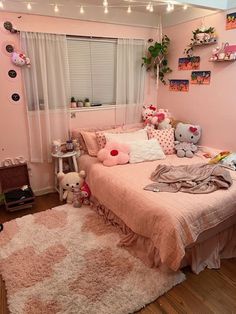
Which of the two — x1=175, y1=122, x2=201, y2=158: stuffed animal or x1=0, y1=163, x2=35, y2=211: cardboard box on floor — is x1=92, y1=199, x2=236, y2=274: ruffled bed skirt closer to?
x1=175, y1=122, x2=201, y2=158: stuffed animal

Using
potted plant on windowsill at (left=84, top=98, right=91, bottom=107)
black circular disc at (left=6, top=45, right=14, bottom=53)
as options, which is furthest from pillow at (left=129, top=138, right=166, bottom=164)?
black circular disc at (left=6, top=45, right=14, bottom=53)

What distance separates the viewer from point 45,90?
2.82 metres

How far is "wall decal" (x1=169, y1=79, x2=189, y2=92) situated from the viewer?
330 centimetres

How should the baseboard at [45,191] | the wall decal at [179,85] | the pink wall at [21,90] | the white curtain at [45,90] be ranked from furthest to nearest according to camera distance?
the wall decal at [179,85], the baseboard at [45,191], the white curtain at [45,90], the pink wall at [21,90]

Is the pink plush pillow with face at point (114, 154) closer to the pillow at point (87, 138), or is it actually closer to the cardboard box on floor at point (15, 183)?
the pillow at point (87, 138)

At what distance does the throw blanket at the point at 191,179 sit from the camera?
2078 millimetres

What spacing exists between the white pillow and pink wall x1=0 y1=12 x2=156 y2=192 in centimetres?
55

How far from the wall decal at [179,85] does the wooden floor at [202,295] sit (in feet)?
7.38

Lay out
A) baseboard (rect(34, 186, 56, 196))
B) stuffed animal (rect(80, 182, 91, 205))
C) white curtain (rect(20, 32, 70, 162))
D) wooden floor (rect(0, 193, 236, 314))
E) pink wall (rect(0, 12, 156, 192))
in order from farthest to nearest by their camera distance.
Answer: baseboard (rect(34, 186, 56, 196))
stuffed animal (rect(80, 182, 91, 205))
white curtain (rect(20, 32, 70, 162))
pink wall (rect(0, 12, 156, 192))
wooden floor (rect(0, 193, 236, 314))

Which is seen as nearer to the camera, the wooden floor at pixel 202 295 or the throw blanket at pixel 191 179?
the wooden floor at pixel 202 295

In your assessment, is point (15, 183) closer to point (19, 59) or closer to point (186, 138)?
point (19, 59)

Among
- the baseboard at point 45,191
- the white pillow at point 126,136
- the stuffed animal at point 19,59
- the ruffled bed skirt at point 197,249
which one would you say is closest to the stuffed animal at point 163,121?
the white pillow at point 126,136

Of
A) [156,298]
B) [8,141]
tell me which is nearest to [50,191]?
[8,141]

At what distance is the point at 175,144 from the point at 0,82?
7.27ft
